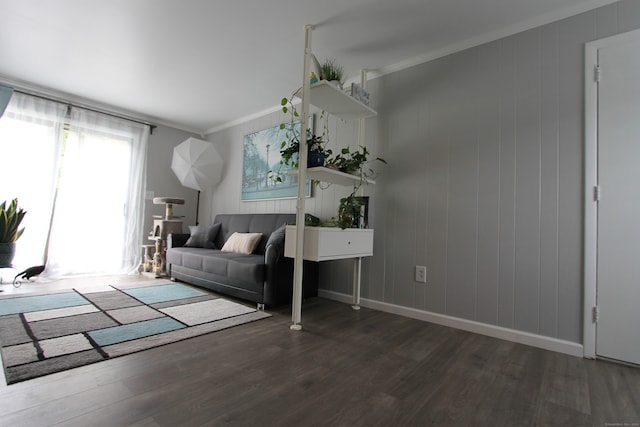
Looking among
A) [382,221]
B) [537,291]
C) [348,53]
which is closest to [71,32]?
[348,53]

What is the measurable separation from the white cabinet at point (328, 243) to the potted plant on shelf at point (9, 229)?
3.01 m

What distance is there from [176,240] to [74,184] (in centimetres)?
149

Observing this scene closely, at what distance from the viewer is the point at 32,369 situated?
1.42 metres

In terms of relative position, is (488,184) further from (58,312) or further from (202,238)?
(58,312)

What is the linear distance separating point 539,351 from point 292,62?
308 centimetres

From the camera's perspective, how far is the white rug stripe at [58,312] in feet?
7.11

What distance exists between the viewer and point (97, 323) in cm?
209

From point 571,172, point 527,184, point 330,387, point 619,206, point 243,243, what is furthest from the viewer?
point 243,243

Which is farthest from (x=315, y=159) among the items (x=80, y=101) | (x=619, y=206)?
(x=80, y=101)

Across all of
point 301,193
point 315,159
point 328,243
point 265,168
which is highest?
point 265,168

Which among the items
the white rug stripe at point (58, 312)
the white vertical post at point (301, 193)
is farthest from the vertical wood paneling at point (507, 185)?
the white rug stripe at point (58, 312)

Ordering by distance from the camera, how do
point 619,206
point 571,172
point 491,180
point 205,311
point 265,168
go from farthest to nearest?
point 265,168
point 205,311
point 491,180
point 571,172
point 619,206

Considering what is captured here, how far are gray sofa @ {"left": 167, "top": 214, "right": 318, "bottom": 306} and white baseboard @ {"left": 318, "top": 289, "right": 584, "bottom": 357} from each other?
2.50ft

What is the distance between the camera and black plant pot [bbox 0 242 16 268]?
299 centimetres
